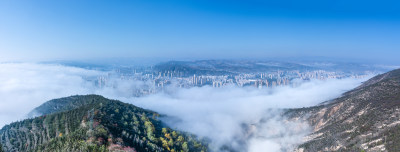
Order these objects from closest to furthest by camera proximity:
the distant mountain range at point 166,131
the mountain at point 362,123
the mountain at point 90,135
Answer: the mountain at point 90,135 → the distant mountain range at point 166,131 → the mountain at point 362,123

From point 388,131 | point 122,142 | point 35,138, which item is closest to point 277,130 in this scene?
point 388,131

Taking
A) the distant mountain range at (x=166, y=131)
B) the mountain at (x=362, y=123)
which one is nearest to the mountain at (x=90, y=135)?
the distant mountain range at (x=166, y=131)

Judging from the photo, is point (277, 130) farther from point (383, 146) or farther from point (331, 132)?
point (383, 146)

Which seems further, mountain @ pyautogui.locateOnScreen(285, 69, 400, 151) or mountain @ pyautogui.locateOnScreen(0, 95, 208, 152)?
mountain @ pyautogui.locateOnScreen(285, 69, 400, 151)

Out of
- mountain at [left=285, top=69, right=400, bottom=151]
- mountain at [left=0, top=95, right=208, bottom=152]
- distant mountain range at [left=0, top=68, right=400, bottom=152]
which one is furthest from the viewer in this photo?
mountain at [left=285, top=69, right=400, bottom=151]

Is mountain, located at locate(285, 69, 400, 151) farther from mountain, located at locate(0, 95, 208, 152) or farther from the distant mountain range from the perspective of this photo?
mountain, located at locate(0, 95, 208, 152)

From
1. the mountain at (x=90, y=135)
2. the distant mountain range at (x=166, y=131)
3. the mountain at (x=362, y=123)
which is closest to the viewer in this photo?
the mountain at (x=90, y=135)

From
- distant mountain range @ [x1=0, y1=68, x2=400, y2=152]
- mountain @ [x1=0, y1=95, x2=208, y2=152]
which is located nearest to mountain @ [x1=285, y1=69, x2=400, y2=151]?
distant mountain range @ [x1=0, y1=68, x2=400, y2=152]

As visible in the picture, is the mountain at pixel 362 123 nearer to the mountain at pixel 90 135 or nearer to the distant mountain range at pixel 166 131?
the distant mountain range at pixel 166 131

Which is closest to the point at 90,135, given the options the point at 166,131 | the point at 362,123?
the point at 166,131
